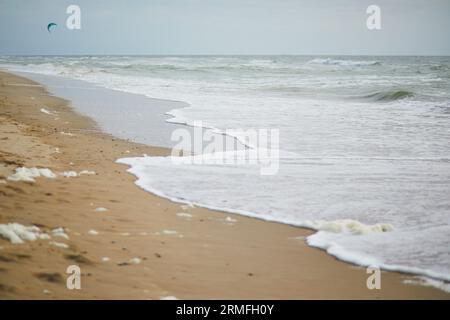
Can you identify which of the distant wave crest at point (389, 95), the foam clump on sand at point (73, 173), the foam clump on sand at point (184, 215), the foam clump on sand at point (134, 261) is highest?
the distant wave crest at point (389, 95)

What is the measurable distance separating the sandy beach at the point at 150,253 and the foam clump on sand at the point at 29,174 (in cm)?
9

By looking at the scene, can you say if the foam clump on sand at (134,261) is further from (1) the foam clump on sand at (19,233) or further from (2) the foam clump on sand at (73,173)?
(2) the foam clump on sand at (73,173)

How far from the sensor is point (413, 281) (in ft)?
11.7

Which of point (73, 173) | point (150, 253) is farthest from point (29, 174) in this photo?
point (150, 253)

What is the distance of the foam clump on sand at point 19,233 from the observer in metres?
3.65

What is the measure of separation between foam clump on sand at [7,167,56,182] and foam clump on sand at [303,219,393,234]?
122 inches

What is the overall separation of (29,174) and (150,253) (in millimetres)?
2416

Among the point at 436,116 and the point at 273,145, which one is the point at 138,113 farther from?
the point at 436,116

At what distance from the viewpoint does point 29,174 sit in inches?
214

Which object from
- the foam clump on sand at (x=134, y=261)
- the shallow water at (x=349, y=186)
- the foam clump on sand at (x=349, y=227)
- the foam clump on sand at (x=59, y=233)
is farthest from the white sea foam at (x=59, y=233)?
the foam clump on sand at (x=349, y=227)
